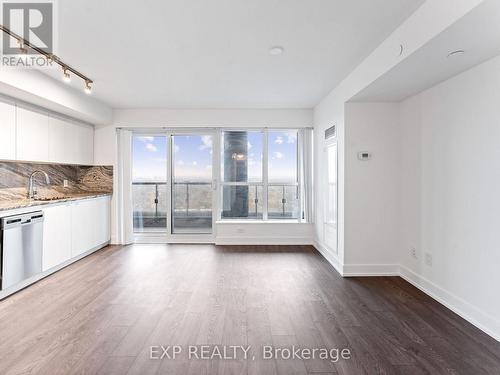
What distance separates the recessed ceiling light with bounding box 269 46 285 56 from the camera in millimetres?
2637

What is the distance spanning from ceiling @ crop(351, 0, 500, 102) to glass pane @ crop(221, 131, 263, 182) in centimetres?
238

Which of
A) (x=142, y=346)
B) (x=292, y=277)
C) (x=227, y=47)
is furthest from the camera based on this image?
(x=292, y=277)

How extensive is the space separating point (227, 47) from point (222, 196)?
3.04 meters

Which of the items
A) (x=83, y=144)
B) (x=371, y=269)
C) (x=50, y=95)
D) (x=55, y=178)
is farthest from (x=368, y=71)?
(x=55, y=178)

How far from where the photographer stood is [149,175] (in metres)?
5.18

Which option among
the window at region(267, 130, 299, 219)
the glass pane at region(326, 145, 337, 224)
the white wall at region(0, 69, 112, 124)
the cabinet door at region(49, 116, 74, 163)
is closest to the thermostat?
the glass pane at region(326, 145, 337, 224)

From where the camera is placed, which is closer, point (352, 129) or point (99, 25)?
point (99, 25)

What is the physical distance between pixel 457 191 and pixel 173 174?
14.4 ft

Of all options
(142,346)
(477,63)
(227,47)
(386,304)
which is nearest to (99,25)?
(227,47)

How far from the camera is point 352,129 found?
136 inches

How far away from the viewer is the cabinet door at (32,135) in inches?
131

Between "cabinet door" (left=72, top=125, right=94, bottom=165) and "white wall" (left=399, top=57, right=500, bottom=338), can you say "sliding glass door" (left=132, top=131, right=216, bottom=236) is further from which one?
"white wall" (left=399, top=57, right=500, bottom=338)

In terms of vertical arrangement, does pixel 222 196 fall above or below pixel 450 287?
above

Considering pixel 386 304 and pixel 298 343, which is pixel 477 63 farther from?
pixel 298 343
